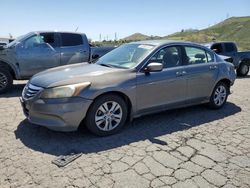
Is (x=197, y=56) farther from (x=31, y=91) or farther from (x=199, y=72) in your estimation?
(x=31, y=91)

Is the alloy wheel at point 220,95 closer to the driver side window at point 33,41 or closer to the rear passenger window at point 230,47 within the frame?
the driver side window at point 33,41

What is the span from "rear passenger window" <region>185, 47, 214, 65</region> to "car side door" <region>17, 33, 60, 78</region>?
4.68 m

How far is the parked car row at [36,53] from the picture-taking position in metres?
8.45

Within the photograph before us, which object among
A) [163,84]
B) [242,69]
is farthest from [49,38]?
[242,69]

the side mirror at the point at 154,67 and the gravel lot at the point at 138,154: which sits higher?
the side mirror at the point at 154,67

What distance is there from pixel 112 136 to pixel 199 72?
2.43 metres

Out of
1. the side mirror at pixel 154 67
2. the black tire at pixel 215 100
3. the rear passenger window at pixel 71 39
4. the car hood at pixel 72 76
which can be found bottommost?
the black tire at pixel 215 100

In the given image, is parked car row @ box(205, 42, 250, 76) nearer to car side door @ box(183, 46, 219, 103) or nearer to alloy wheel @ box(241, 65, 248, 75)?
alloy wheel @ box(241, 65, 248, 75)

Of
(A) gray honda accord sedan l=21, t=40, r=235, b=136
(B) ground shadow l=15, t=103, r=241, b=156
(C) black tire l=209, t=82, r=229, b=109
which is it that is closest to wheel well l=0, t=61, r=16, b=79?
(B) ground shadow l=15, t=103, r=241, b=156

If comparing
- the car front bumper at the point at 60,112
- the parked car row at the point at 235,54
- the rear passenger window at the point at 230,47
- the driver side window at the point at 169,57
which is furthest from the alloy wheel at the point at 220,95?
the rear passenger window at the point at 230,47

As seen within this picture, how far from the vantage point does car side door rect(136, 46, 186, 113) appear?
5066mm

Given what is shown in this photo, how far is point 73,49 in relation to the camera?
31.1 ft

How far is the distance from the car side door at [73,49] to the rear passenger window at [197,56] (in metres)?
4.58

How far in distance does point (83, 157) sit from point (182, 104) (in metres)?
2.59
